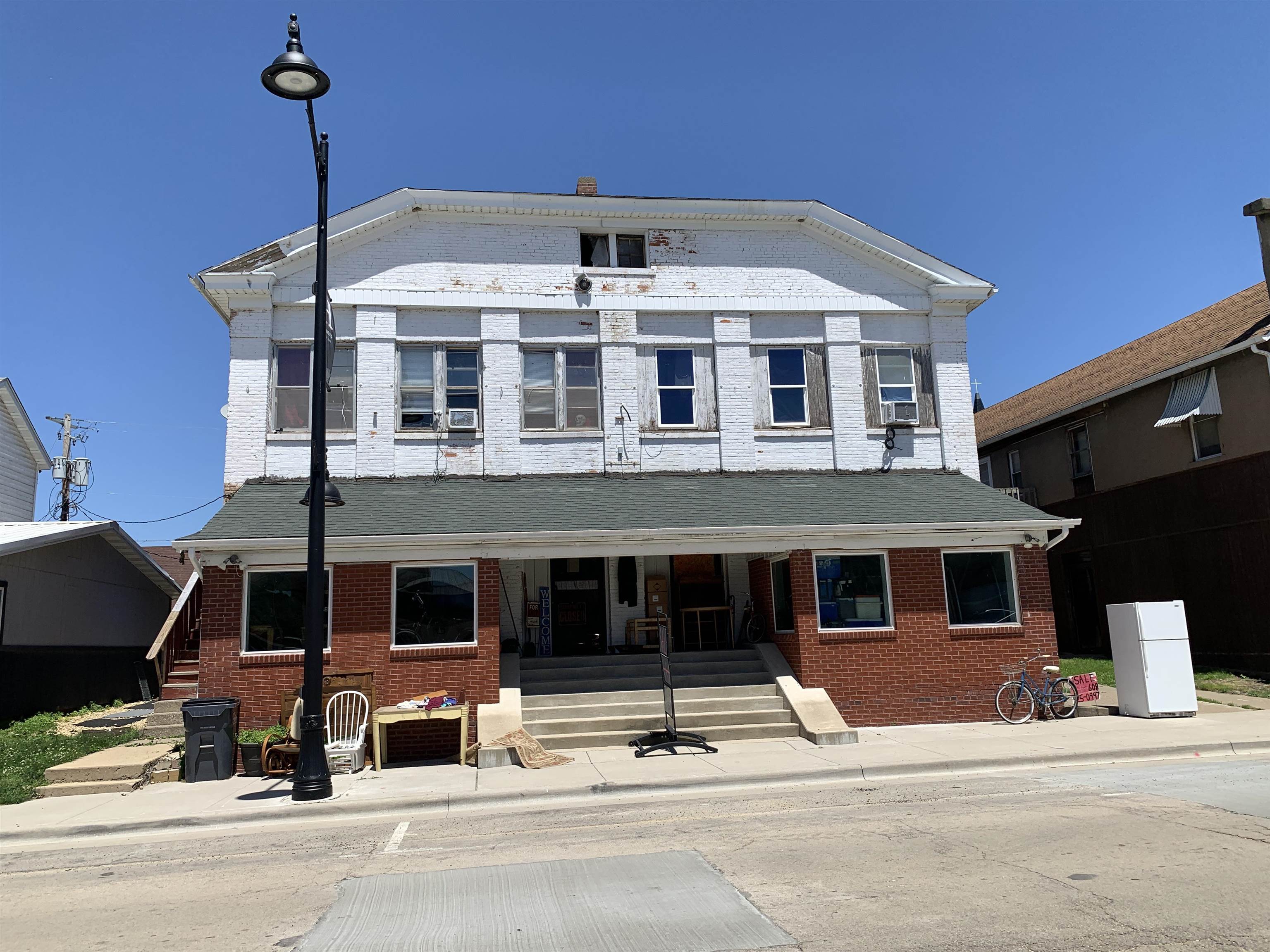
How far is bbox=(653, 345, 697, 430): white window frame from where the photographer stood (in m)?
17.0

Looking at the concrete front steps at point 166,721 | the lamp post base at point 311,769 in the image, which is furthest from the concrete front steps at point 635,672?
the concrete front steps at point 166,721

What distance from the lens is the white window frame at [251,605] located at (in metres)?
13.5

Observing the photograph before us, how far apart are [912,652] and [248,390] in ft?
38.4

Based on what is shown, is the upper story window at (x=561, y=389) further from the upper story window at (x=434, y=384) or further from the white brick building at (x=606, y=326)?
the upper story window at (x=434, y=384)

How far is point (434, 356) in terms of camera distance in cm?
1664

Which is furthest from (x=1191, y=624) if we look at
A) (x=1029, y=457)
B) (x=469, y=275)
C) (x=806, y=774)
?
(x=469, y=275)

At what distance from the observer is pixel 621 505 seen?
15.0m

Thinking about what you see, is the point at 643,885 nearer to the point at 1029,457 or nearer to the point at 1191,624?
the point at 1191,624

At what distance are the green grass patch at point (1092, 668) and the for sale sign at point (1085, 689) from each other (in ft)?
10.5

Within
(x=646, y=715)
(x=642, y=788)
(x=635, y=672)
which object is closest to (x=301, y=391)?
(x=635, y=672)

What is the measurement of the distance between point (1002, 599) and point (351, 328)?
11.9m

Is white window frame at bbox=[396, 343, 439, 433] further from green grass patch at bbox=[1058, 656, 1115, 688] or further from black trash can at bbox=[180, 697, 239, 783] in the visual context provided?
green grass patch at bbox=[1058, 656, 1115, 688]

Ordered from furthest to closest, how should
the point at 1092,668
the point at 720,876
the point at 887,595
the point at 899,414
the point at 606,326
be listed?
the point at 1092,668
the point at 899,414
the point at 606,326
the point at 887,595
the point at 720,876

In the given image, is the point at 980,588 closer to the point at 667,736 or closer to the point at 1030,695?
the point at 1030,695
